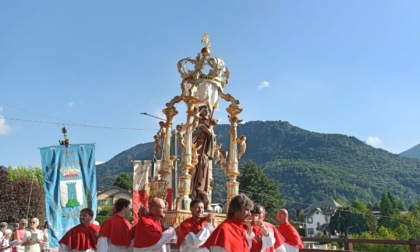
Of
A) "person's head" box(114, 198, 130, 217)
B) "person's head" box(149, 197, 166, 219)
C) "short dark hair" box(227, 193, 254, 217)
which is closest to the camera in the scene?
"short dark hair" box(227, 193, 254, 217)

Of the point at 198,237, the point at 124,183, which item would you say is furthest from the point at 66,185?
the point at 124,183

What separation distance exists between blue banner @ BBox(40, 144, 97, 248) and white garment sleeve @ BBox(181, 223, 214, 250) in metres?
7.52

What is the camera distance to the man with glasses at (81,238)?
7.01m

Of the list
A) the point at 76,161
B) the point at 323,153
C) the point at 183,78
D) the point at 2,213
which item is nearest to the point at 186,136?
the point at 183,78

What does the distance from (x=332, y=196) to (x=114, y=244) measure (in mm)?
150597

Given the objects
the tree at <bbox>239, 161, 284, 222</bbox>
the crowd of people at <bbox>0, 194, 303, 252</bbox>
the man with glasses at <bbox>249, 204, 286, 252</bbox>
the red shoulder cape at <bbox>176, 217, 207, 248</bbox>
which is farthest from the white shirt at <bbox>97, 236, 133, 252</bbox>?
the tree at <bbox>239, 161, 284, 222</bbox>

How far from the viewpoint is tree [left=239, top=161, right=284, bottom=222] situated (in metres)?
51.2

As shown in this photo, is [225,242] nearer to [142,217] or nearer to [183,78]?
[142,217]

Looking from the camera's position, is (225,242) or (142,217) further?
(142,217)

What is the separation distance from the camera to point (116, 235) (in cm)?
666

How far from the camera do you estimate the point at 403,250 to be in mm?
40156

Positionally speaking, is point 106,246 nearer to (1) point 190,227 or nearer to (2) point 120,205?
(2) point 120,205

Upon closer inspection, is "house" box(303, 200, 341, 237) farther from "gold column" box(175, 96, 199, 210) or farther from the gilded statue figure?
"gold column" box(175, 96, 199, 210)

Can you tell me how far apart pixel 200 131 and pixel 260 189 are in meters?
40.8
